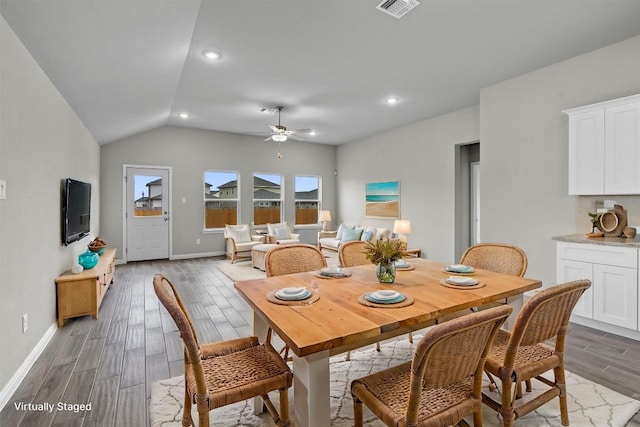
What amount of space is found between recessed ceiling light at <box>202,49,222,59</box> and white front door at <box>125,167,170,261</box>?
4.19m

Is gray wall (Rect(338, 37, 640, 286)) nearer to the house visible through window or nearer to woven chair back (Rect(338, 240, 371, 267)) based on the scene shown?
woven chair back (Rect(338, 240, 371, 267))

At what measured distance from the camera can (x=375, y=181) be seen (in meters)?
7.74

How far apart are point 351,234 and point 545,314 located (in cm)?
577

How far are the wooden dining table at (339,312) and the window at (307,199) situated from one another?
21.8 feet

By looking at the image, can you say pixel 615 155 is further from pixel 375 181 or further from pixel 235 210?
pixel 235 210

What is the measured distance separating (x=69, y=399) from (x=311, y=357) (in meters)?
1.85

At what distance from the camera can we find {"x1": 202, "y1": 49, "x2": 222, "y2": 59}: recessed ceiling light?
3.56 metres

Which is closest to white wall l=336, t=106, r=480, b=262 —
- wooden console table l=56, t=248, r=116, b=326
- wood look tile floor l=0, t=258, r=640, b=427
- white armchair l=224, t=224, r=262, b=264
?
white armchair l=224, t=224, r=262, b=264

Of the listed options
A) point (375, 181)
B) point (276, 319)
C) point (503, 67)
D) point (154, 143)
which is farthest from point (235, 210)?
point (276, 319)

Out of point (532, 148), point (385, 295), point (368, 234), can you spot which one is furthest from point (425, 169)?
point (385, 295)

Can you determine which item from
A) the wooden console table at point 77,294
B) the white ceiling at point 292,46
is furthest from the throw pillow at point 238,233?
the wooden console table at point 77,294

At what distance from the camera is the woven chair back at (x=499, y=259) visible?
2.38m

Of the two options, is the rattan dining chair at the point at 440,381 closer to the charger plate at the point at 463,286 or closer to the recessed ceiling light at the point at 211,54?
the charger plate at the point at 463,286

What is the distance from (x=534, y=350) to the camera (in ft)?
5.74
